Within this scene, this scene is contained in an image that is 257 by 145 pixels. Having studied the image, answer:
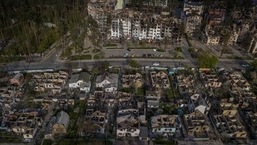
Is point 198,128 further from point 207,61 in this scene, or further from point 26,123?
point 26,123

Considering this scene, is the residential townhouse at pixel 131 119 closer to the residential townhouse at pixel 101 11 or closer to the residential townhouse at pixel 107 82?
the residential townhouse at pixel 107 82

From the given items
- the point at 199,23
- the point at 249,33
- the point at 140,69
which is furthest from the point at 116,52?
the point at 249,33

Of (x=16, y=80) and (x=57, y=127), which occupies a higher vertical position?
(x=16, y=80)

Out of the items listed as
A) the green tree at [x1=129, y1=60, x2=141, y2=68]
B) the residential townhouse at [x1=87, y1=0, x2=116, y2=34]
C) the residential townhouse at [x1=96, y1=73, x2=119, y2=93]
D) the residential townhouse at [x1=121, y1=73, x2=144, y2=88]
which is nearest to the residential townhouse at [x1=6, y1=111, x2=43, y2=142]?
the residential townhouse at [x1=96, y1=73, x2=119, y2=93]

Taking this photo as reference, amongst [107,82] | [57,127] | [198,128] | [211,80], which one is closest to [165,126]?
[198,128]

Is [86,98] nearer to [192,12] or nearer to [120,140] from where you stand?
[120,140]

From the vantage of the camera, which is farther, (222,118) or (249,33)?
(249,33)

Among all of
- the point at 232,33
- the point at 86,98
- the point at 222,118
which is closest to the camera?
the point at 222,118

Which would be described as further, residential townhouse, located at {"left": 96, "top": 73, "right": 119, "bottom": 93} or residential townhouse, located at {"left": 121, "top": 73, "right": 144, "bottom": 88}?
residential townhouse, located at {"left": 121, "top": 73, "right": 144, "bottom": 88}

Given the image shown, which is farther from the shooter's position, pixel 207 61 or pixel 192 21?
pixel 192 21

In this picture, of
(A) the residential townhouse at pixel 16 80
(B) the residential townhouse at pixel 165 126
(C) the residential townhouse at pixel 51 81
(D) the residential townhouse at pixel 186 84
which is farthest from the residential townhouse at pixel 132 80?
(A) the residential townhouse at pixel 16 80

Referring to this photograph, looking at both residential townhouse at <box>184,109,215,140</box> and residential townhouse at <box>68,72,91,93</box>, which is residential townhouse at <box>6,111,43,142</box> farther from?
residential townhouse at <box>184,109,215,140</box>
